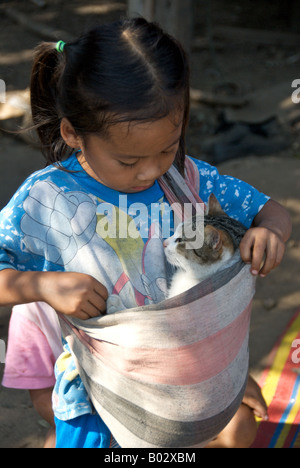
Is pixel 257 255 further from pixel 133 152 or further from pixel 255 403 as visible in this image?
pixel 255 403

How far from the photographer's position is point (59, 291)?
3.73 feet

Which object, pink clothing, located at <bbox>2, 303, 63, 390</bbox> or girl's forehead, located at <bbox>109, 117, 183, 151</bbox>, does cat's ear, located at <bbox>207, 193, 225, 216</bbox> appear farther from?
pink clothing, located at <bbox>2, 303, 63, 390</bbox>

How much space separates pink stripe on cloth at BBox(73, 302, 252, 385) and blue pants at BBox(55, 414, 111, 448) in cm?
21

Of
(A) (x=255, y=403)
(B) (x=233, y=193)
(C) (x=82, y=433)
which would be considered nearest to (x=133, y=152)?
(B) (x=233, y=193)

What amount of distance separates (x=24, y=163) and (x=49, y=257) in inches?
98.2

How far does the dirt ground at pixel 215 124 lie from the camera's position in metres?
2.27

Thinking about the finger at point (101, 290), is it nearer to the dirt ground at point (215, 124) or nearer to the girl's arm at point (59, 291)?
the girl's arm at point (59, 291)

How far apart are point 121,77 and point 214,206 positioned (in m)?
0.50

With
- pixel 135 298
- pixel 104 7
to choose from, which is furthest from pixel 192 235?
pixel 104 7

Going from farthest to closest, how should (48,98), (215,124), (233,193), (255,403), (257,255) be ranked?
(215,124)
(255,403)
(233,193)
(48,98)
(257,255)

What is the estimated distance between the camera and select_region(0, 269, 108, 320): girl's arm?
112 cm

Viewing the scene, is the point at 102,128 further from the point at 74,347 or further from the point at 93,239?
the point at 74,347

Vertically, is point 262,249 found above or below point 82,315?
above

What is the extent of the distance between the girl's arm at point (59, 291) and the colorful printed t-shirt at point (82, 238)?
4 cm
